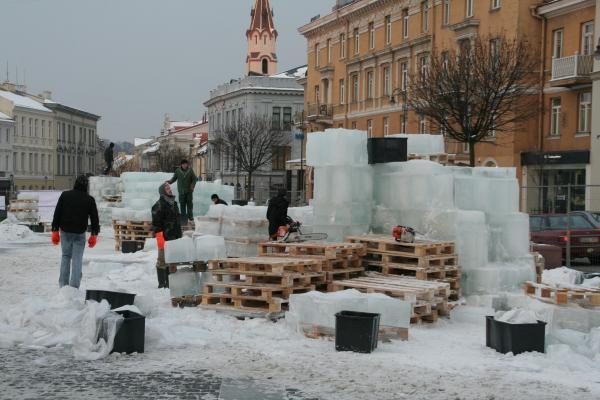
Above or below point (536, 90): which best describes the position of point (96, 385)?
below

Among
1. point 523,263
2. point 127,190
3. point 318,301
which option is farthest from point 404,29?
point 318,301

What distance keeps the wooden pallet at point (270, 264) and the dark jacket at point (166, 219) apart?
2.22 m

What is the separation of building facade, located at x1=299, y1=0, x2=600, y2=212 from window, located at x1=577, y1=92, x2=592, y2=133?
0.04 meters

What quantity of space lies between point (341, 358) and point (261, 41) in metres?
90.8

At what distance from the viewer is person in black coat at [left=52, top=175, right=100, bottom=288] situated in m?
11.9

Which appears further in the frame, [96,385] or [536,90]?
[536,90]

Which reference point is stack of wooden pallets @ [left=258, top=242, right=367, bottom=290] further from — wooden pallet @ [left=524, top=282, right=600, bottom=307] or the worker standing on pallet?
wooden pallet @ [left=524, top=282, right=600, bottom=307]

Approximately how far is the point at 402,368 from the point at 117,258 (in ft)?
40.1

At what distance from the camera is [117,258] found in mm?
19250

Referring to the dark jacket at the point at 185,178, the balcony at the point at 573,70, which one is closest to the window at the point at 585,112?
the balcony at the point at 573,70

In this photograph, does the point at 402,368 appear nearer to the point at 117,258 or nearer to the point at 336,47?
the point at 117,258

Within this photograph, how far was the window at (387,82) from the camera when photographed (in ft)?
156

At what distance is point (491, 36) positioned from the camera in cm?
3534

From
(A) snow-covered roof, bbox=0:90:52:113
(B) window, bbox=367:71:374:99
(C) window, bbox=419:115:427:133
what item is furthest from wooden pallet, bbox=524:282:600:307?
(A) snow-covered roof, bbox=0:90:52:113
